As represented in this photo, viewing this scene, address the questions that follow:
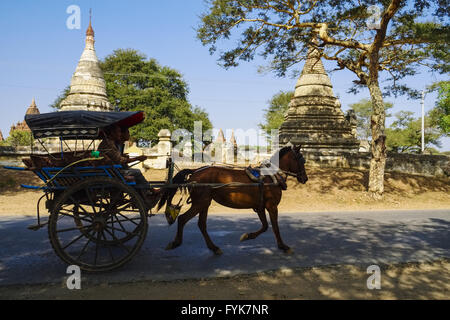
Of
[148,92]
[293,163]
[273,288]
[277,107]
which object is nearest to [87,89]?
[148,92]

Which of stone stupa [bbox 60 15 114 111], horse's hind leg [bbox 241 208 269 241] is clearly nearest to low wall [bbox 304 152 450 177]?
horse's hind leg [bbox 241 208 269 241]

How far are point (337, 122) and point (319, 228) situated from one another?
47.7 feet

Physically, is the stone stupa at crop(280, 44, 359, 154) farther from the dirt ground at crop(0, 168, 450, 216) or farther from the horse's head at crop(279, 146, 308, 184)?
the horse's head at crop(279, 146, 308, 184)

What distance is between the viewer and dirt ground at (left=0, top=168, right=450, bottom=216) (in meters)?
12.0

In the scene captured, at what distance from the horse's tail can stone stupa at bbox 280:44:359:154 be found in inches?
576

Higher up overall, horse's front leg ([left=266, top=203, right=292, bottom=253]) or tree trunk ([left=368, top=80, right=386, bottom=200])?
tree trunk ([left=368, top=80, right=386, bottom=200])

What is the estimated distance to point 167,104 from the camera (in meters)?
37.3

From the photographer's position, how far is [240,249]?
562 centimetres

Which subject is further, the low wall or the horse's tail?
the low wall

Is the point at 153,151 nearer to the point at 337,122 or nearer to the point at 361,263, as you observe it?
the point at 337,122

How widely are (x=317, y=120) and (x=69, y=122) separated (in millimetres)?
18192

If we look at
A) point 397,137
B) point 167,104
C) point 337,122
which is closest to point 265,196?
point 337,122

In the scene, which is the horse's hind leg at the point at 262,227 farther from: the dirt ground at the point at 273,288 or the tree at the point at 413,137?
the tree at the point at 413,137

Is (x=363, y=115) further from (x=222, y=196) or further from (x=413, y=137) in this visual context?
(x=222, y=196)
